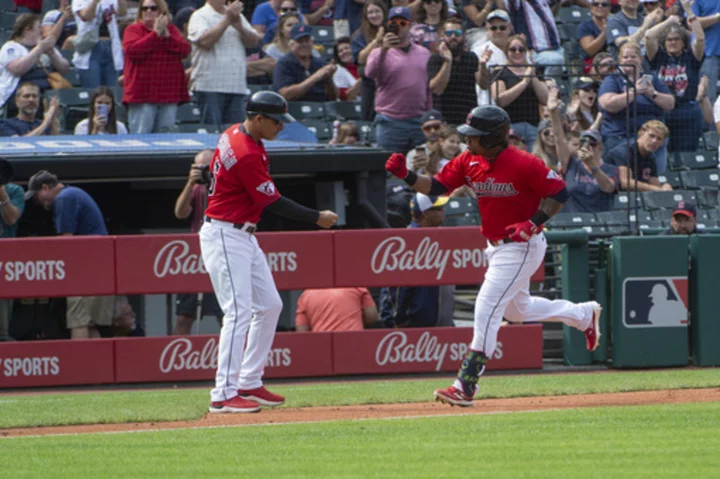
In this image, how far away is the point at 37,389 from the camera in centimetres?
1086

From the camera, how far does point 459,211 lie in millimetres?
13672

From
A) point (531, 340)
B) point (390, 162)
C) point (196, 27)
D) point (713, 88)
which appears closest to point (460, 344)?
point (531, 340)

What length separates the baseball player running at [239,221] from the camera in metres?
8.13

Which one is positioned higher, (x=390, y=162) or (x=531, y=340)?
(x=390, y=162)

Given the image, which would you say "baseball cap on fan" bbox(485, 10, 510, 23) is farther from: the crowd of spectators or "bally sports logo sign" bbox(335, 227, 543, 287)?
"bally sports logo sign" bbox(335, 227, 543, 287)

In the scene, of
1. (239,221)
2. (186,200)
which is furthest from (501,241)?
(186,200)

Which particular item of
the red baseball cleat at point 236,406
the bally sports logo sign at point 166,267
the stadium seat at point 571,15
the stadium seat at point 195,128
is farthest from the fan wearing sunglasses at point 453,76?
the red baseball cleat at point 236,406

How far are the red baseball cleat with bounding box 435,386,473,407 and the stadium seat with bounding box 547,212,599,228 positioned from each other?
5.12 metres

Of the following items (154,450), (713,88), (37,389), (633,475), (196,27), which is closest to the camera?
(633,475)

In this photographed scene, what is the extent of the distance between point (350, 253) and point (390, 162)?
3.10 meters

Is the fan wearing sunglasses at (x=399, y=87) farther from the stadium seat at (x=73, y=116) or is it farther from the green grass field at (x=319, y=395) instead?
the green grass field at (x=319, y=395)

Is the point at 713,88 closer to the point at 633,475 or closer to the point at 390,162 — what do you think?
the point at 390,162

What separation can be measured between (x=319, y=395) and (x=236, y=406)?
4.41 ft

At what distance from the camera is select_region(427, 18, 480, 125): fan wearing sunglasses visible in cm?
1468
